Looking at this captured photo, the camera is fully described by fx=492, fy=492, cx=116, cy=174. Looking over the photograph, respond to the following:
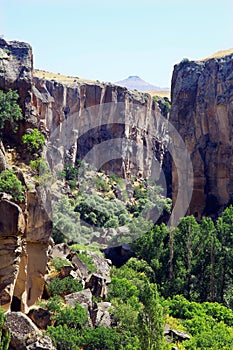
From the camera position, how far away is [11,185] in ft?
77.8

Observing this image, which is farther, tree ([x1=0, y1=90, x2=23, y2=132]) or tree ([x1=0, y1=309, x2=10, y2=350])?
tree ([x1=0, y1=90, x2=23, y2=132])

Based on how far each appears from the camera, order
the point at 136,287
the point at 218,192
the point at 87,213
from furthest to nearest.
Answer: the point at 87,213
the point at 218,192
the point at 136,287

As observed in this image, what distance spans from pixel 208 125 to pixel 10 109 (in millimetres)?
35863

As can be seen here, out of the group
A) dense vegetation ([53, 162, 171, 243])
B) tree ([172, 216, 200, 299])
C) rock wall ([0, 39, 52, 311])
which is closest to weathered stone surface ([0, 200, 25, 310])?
rock wall ([0, 39, 52, 311])

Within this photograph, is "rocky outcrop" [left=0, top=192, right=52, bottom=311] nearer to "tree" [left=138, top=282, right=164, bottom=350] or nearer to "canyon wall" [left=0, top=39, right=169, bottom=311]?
"tree" [left=138, top=282, right=164, bottom=350]

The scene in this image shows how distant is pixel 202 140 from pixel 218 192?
704cm

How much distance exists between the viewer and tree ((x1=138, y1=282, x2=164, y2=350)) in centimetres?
2230

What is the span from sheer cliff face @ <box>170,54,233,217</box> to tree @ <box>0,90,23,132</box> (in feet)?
105

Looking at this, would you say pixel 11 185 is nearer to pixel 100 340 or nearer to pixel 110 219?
A: pixel 100 340

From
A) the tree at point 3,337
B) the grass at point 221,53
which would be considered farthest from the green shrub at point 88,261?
the grass at point 221,53

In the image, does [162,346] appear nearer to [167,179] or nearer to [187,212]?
[187,212]

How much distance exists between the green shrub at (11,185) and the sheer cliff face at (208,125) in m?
35.6

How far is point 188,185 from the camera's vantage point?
60656 mm

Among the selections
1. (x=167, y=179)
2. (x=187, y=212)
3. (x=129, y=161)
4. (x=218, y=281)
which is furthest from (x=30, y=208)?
(x=129, y=161)
